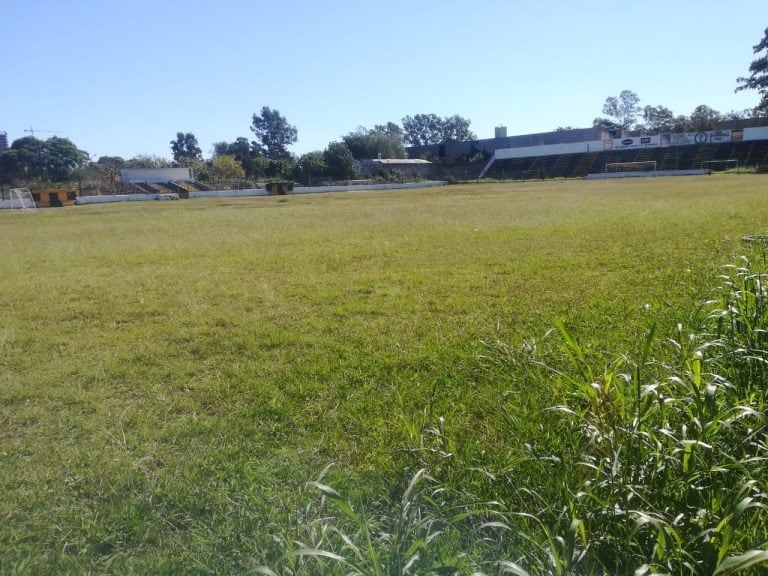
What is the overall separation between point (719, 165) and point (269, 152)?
87792 millimetres

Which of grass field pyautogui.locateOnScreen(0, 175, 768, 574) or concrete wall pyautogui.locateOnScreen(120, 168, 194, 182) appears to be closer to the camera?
grass field pyautogui.locateOnScreen(0, 175, 768, 574)

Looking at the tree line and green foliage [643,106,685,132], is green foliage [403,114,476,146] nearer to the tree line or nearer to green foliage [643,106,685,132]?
the tree line

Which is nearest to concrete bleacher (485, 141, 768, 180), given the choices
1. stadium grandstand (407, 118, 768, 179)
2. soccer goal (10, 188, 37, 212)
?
stadium grandstand (407, 118, 768, 179)

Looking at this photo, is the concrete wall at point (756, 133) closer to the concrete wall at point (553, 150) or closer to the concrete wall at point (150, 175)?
the concrete wall at point (553, 150)

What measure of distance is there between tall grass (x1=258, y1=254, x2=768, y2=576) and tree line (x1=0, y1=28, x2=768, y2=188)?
6423 cm

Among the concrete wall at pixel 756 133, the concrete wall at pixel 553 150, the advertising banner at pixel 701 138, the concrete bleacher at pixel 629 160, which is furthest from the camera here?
the concrete wall at pixel 553 150

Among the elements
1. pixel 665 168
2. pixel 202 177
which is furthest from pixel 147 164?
pixel 665 168

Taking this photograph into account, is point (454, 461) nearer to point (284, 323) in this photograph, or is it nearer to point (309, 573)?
point (309, 573)

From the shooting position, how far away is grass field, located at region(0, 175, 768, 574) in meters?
2.40

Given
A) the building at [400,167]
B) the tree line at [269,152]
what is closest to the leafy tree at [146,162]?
the tree line at [269,152]

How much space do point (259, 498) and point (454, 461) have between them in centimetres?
90

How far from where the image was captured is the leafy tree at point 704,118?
77.3 meters

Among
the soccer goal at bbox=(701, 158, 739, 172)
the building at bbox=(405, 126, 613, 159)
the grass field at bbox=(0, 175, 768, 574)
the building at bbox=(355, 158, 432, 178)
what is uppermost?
the building at bbox=(405, 126, 613, 159)

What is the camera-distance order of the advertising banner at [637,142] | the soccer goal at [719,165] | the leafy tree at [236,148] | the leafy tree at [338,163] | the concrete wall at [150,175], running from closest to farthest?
the soccer goal at [719,165] < the advertising banner at [637,142] < the concrete wall at [150,175] < the leafy tree at [338,163] < the leafy tree at [236,148]
